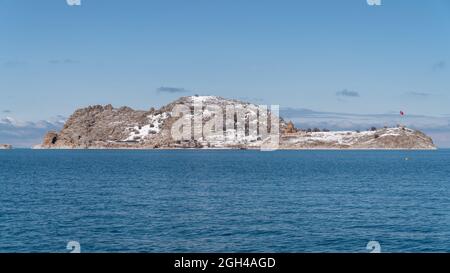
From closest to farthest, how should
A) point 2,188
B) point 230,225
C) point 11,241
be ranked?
point 11,241 → point 230,225 → point 2,188

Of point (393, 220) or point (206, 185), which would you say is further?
point (206, 185)

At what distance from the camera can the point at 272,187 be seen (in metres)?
95.6

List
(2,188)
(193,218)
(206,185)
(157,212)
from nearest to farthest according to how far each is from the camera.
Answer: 1. (193,218)
2. (157,212)
3. (2,188)
4. (206,185)

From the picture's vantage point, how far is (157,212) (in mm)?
61000

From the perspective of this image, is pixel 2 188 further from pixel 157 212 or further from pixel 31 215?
pixel 157 212

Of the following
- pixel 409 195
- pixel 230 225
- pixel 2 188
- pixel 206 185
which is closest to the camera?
pixel 230 225

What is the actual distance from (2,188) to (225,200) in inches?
1890
